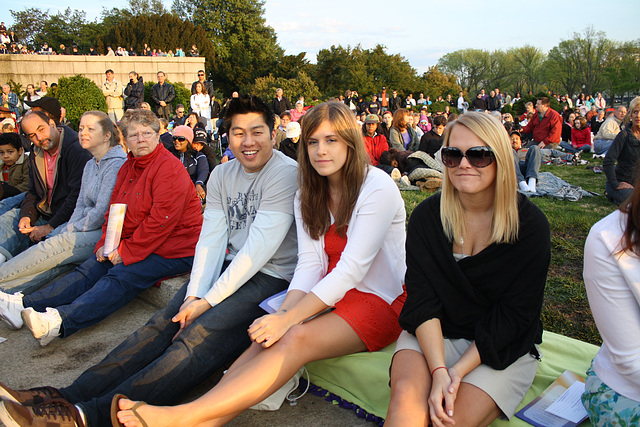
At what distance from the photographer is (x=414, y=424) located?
5.87 ft

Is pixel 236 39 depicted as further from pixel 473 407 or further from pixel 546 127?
pixel 473 407

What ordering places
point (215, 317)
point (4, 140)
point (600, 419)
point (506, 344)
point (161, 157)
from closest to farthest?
1. point (600, 419)
2. point (506, 344)
3. point (215, 317)
4. point (161, 157)
5. point (4, 140)

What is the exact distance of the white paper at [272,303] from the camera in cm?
268

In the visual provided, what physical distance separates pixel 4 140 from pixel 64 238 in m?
2.83

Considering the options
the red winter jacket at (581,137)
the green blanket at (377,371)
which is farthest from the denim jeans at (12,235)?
the red winter jacket at (581,137)

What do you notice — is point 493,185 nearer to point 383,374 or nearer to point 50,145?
point 383,374

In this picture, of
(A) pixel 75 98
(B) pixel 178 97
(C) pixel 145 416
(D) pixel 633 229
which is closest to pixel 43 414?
(C) pixel 145 416

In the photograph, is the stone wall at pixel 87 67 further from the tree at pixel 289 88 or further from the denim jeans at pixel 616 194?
the denim jeans at pixel 616 194

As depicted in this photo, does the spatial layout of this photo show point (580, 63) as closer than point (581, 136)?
No

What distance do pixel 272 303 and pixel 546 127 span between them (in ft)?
38.2

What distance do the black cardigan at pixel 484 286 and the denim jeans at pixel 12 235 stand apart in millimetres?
4621

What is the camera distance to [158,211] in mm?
3781

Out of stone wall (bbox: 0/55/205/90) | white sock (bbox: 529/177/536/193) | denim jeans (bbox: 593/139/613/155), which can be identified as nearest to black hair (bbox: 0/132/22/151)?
white sock (bbox: 529/177/536/193)

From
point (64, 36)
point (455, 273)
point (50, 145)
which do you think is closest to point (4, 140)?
point (50, 145)
